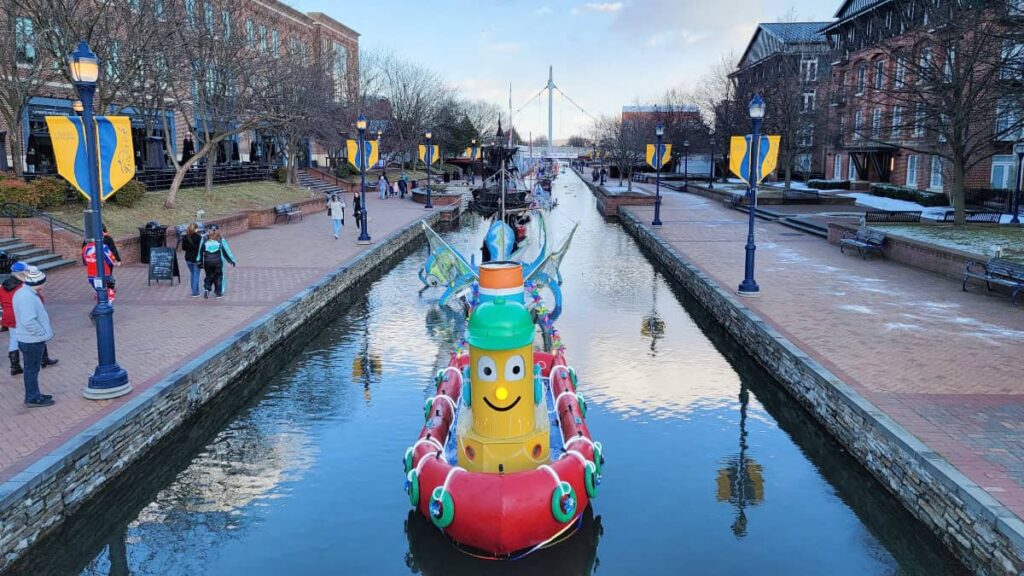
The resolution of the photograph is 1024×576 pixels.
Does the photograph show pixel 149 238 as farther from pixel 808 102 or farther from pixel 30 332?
pixel 808 102

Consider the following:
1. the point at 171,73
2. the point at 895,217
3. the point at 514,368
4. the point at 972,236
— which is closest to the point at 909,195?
the point at 895,217

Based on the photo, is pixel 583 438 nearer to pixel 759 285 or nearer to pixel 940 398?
pixel 940 398

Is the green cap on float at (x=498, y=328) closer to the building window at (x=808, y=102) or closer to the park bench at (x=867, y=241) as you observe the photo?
the park bench at (x=867, y=241)

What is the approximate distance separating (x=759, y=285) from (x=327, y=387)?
1053cm

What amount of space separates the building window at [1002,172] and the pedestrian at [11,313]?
38.2 metres

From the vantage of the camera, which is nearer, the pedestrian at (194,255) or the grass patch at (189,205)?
the pedestrian at (194,255)

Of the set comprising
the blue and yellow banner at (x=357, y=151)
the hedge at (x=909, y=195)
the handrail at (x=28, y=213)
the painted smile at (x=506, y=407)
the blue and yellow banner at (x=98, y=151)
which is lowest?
the painted smile at (x=506, y=407)

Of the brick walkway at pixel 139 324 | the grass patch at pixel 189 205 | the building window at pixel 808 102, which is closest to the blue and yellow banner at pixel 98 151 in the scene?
the brick walkway at pixel 139 324

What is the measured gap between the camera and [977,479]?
7.20 meters

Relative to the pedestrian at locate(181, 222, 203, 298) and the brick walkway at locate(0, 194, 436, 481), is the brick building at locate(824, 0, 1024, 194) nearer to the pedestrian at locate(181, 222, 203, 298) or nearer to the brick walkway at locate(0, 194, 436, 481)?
the brick walkway at locate(0, 194, 436, 481)

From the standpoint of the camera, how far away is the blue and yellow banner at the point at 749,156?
17406 millimetres

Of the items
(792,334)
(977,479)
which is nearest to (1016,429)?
(977,479)

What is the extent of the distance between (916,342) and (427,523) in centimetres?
891

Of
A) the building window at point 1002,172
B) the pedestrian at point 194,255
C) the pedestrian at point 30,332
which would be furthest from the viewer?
the building window at point 1002,172
